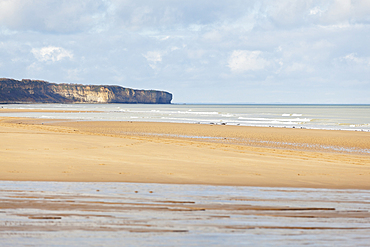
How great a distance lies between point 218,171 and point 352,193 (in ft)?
11.3

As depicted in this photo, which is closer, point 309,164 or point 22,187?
point 22,187

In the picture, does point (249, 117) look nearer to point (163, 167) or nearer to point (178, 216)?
point (163, 167)

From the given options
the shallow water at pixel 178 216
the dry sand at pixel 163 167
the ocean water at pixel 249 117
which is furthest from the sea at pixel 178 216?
Result: the ocean water at pixel 249 117

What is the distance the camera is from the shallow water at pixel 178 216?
4.51 meters

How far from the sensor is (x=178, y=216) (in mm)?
5422

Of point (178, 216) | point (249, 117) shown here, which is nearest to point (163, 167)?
point (178, 216)

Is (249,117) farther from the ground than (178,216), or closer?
farther from the ground

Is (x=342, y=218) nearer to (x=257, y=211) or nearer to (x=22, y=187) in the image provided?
(x=257, y=211)

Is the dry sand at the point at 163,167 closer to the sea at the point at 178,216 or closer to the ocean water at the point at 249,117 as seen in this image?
the sea at the point at 178,216

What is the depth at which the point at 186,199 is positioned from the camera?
6.54 meters

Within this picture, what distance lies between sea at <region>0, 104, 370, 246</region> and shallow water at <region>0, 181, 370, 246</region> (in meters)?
0.01

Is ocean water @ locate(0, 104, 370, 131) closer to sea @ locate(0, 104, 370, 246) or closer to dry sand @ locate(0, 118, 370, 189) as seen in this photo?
dry sand @ locate(0, 118, 370, 189)

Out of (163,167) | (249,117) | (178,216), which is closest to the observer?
(178,216)

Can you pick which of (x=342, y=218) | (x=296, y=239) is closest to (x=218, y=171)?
(x=342, y=218)
